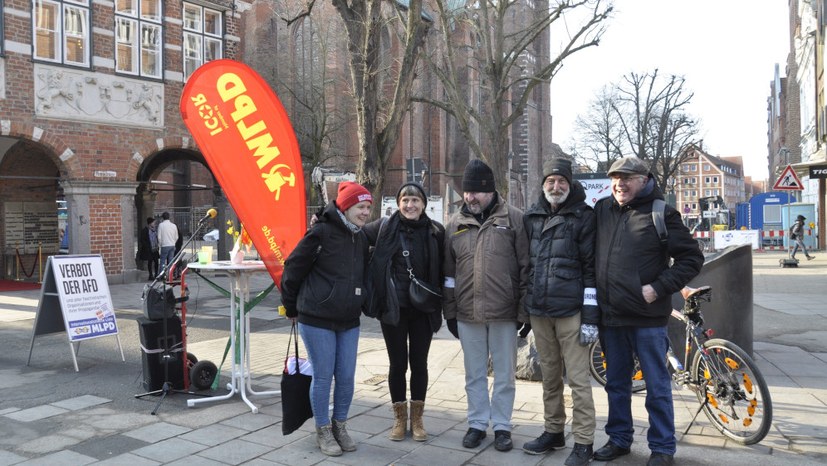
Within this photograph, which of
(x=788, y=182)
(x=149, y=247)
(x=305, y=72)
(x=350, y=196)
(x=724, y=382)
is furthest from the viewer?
(x=305, y=72)

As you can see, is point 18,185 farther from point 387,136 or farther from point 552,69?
point 552,69

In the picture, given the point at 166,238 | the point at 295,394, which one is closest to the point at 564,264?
the point at 295,394

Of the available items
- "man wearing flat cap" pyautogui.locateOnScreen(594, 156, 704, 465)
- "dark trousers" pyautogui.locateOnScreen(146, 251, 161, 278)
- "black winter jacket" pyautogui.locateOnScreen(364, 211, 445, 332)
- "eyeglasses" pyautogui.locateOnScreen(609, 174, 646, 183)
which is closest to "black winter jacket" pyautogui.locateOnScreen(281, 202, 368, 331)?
"black winter jacket" pyautogui.locateOnScreen(364, 211, 445, 332)

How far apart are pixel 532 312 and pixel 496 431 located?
0.92m

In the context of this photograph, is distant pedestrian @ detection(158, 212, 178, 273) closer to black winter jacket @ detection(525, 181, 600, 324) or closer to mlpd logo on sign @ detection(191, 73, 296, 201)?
mlpd logo on sign @ detection(191, 73, 296, 201)

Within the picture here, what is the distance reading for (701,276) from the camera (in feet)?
22.1

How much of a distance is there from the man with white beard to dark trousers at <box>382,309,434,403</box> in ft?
2.66

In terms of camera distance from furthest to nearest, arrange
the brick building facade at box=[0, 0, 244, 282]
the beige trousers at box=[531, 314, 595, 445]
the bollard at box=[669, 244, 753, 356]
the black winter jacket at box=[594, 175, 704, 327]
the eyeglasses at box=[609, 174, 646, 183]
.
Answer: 1. the brick building facade at box=[0, 0, 244, 282]
2. the bollard at box=[669, 244, 753, 356]
3. the beige trousers at box=[531, 314, 595, 445]
4. the eyeglasses at box=[609, 174, 646, 183]
5. the black winter jacket at box=[594, 175, 704, 327]

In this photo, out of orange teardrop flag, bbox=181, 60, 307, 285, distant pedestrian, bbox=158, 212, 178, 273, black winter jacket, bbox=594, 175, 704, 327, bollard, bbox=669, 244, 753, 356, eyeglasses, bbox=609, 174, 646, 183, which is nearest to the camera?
black winter jacket, bbox=594, 175, 704, 327

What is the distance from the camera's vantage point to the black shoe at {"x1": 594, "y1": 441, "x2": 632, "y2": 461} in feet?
14.6

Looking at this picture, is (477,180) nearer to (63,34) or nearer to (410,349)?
(410,349)

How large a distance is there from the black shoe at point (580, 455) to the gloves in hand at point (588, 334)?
68cm

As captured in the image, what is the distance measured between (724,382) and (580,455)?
130 cm

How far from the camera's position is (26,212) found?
19516 mm
